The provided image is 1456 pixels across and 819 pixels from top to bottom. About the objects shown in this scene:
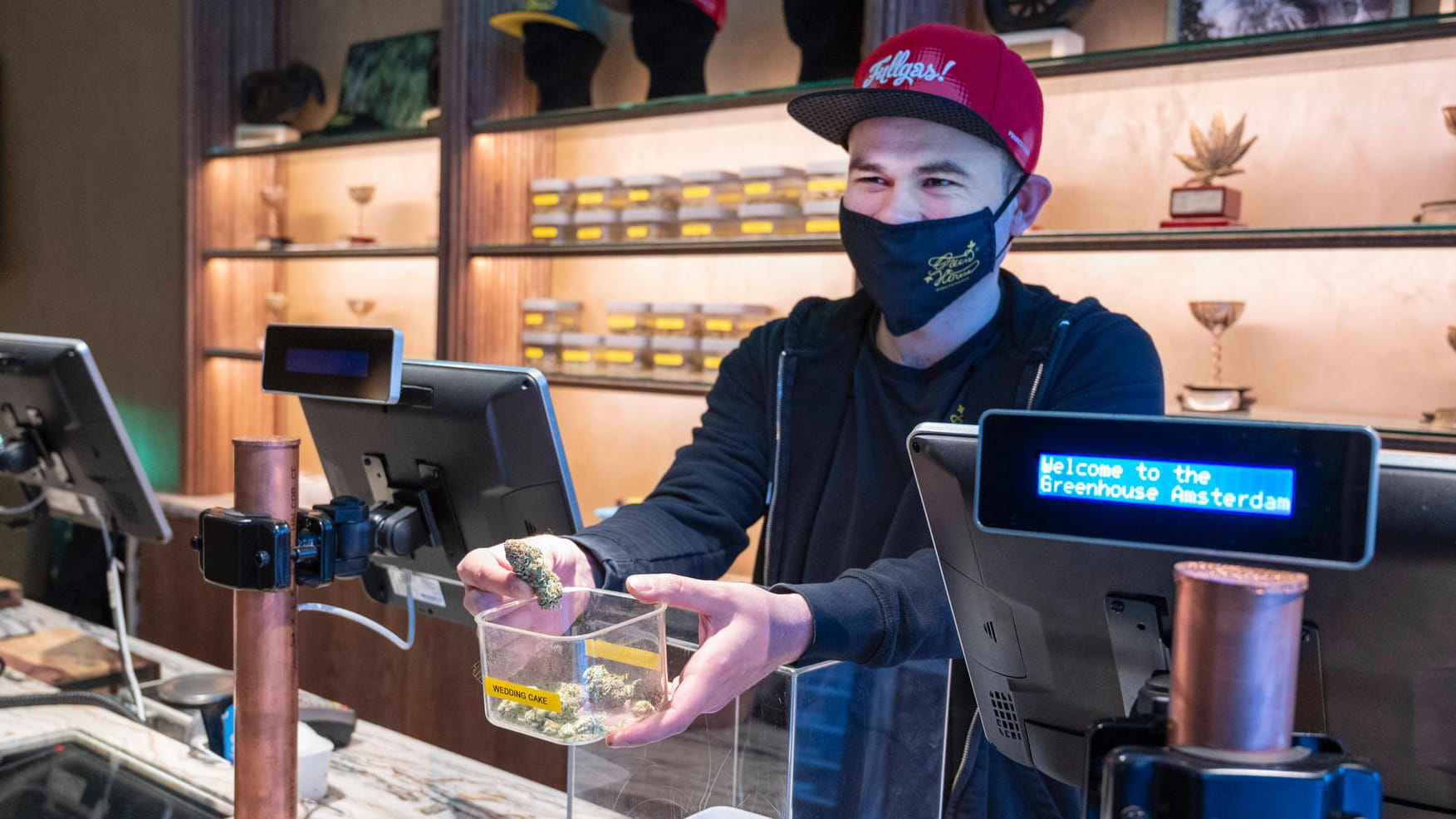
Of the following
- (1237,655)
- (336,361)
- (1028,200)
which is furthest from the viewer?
(1028,200)

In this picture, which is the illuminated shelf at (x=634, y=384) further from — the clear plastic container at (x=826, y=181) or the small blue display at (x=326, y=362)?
the small blue display at (x=326, y=362)

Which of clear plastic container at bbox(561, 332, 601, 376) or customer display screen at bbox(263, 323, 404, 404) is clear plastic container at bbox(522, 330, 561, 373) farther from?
customer display screen at bbox(263, 323, 404, 404)

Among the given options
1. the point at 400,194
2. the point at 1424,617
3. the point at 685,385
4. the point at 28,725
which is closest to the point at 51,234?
the point at 400,194

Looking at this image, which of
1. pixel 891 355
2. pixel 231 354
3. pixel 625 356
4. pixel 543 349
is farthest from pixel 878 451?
pixel 231 354

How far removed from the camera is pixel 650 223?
3164 millimetres

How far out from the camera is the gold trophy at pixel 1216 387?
2314 millimetres

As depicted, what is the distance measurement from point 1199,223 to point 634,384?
1.53m

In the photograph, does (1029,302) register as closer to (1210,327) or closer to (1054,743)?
(1054,743)

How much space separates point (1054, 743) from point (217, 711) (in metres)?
1.13

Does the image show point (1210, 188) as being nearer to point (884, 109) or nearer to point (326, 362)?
point (884, 109)

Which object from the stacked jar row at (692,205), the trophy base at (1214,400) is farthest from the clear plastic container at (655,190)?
the trophy base at (1214,400)

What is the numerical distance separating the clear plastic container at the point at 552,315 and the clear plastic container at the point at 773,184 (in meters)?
0.73

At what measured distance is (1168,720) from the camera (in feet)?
1.45

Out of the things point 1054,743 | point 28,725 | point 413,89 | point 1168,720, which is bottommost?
point 28,725
